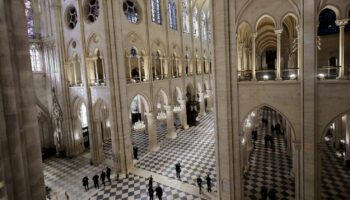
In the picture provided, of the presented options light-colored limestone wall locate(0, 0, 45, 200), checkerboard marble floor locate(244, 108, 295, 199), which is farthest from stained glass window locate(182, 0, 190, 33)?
light-colored limestone wall locate(0, 0, 45, 200)

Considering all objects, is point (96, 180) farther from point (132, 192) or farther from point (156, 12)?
point (156, 12)

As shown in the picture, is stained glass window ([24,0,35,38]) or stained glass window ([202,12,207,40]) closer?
stained glass window ([24,0,35,38])

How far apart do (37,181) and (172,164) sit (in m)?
12.0

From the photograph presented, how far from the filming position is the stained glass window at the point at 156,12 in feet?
62.0

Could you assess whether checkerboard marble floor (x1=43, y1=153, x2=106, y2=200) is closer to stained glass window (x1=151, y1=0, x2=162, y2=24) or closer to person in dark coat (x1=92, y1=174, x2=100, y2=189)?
person in dark coat (x1=92, y1=174, x2=100, y2=189)

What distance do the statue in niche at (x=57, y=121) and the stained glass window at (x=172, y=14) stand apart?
13.3 metres

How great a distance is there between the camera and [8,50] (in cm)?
406

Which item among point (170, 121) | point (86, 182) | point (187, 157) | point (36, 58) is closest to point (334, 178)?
point (187, 157)

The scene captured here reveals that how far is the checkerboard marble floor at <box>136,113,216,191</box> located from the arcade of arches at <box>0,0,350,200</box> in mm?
132

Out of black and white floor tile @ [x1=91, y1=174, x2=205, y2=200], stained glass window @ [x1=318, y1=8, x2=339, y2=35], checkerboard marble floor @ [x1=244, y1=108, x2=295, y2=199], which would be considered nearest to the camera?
checkerboard marble floor @ [x1=244, y1=108, x2=295, y2=199]

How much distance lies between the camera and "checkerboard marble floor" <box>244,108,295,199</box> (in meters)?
11.4

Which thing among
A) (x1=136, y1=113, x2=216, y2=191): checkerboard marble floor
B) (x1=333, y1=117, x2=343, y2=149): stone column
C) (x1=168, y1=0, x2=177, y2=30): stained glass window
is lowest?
(x1=136, y1=113, x2=216, y2=191): checkerboard marble floor

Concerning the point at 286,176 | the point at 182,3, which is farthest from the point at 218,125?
the point at 182,3

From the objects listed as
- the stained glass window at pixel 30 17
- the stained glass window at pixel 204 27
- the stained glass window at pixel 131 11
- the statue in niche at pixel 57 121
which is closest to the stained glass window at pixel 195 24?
the stained glass window at pixel 204 27
